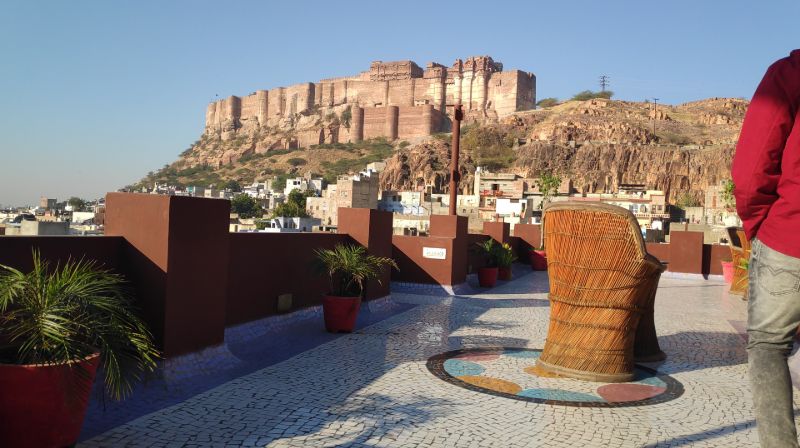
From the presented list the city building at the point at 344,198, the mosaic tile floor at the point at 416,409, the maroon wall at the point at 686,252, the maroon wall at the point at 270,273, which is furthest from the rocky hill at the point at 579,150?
the mosaic tile floor at the point at 416,409

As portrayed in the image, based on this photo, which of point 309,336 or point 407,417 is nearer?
point 407,417

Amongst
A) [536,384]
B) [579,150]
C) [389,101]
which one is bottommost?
[536,384]

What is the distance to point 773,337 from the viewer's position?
2051 millimetres

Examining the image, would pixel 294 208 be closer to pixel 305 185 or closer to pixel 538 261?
pixel 305 185

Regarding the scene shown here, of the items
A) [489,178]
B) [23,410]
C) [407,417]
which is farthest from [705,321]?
[489,178]

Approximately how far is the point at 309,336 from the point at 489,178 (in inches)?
2120

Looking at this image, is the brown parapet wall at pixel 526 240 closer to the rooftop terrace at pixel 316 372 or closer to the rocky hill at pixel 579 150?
the rooftop terrace at pixel 316 372

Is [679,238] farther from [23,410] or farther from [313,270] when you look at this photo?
[23,410]

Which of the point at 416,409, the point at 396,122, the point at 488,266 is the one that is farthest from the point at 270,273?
the point at 396,122

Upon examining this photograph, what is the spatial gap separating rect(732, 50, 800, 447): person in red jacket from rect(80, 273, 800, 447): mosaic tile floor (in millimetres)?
1631

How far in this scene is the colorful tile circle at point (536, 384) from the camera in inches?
179

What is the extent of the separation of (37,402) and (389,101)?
9505 cm

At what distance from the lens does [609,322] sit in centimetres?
507

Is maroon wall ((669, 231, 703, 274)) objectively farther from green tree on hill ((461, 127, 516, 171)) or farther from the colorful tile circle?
green tree on hill ((461, 127, 516, 171))
